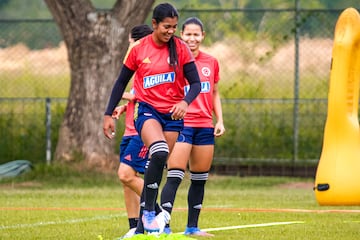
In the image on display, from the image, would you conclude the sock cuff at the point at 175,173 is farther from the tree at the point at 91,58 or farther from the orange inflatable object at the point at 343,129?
the tree at the point at 91,58

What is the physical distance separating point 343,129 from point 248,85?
743 centimetres

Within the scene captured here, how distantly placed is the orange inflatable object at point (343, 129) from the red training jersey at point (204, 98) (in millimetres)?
2130

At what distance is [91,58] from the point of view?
1562 centimetres

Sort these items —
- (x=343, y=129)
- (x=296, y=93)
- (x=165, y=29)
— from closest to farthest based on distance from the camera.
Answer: (x=165, y=29) → (x=343, y=129) → (x=296, y=93)

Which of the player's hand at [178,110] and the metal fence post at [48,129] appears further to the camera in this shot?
the metal fence post at [48,129]

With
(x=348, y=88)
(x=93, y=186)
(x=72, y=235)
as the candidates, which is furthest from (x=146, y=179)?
(x=93, y=186)

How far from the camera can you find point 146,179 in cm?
756

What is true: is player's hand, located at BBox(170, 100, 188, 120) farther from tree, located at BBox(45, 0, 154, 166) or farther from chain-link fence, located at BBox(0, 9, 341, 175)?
chain-link fence, located at BBox(0, 9, 341, 175)

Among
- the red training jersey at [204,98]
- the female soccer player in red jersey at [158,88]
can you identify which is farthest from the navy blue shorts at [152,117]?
the red training jersey at [204,98]

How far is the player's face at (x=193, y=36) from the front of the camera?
8.84 meters

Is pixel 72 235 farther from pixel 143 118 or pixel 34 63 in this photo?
pixel 34 63

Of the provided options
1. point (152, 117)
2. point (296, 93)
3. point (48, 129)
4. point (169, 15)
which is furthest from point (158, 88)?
point (296, 93)

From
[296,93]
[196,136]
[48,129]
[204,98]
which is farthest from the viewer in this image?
[296,93]

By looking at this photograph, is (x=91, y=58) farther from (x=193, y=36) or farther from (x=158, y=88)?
(x=158, y=88)
